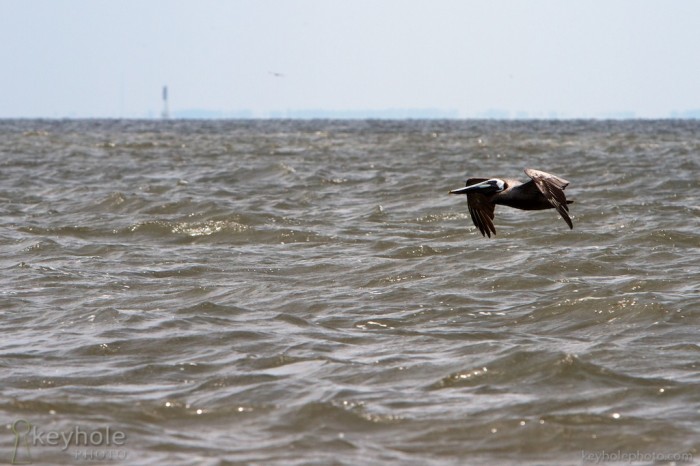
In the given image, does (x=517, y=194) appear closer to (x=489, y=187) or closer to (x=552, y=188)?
(x=552, y=188)

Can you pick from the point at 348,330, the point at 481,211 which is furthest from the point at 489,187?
the point at 348,330

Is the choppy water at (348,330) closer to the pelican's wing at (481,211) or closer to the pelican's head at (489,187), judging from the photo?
the pelican's wing at (481,211)

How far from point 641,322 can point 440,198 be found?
36.1ft

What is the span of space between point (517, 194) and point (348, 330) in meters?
2.05

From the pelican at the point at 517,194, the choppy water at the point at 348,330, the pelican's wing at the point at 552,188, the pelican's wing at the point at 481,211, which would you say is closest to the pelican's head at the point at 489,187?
the pelican at the point at 517,194

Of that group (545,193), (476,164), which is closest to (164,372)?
(545,193)

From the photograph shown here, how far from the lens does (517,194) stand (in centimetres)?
1073

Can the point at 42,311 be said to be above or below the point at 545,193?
below

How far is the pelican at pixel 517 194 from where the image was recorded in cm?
1030

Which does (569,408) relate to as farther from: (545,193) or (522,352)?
(545,193)

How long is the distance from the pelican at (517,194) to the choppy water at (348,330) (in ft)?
2.98

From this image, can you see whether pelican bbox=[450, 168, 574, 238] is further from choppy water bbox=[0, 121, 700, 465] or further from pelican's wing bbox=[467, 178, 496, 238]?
choppy water bbox=[0, 121, 700, 465]

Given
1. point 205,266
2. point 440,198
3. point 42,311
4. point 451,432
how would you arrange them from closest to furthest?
point 451,432
point 42,311
point 205,266
point 440,198

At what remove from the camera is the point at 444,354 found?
30.4 ft
